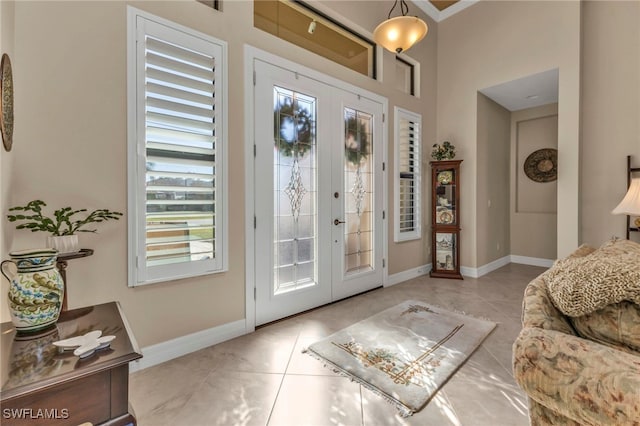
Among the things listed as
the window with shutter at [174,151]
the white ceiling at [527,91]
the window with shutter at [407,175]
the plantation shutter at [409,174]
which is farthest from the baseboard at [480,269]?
the window with shutter at [174,151]

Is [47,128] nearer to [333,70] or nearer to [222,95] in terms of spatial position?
[222,95]

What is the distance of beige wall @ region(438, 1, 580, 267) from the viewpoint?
3.49m

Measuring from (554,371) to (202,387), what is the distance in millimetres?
1850

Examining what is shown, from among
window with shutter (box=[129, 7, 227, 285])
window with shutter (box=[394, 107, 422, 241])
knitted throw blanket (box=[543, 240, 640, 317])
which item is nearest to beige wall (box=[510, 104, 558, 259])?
window with shutter (box=[394, 107, 422, 241])

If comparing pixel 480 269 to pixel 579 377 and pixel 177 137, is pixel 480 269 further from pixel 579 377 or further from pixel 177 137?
pixel 177 137

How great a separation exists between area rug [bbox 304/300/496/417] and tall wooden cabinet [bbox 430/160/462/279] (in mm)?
1465

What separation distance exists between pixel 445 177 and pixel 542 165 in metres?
2.15

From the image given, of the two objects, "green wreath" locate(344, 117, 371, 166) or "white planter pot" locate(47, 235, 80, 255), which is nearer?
"white planter pot" locate(47, 235, 80, 255)

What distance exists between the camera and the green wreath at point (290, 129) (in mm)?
2736

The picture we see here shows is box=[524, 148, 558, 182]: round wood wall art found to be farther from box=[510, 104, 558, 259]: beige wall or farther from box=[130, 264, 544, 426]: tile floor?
box=[130, 264, 544, 426]: tile floor

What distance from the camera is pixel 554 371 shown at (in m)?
0.86


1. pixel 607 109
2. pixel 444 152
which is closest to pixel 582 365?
pixel 444 152

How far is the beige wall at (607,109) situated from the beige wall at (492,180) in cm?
115

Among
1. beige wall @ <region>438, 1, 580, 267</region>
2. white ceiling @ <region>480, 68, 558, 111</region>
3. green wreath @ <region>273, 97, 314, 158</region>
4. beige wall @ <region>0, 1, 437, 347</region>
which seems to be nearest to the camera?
beige wall @ <region>0, 1, 437, 347</region>
